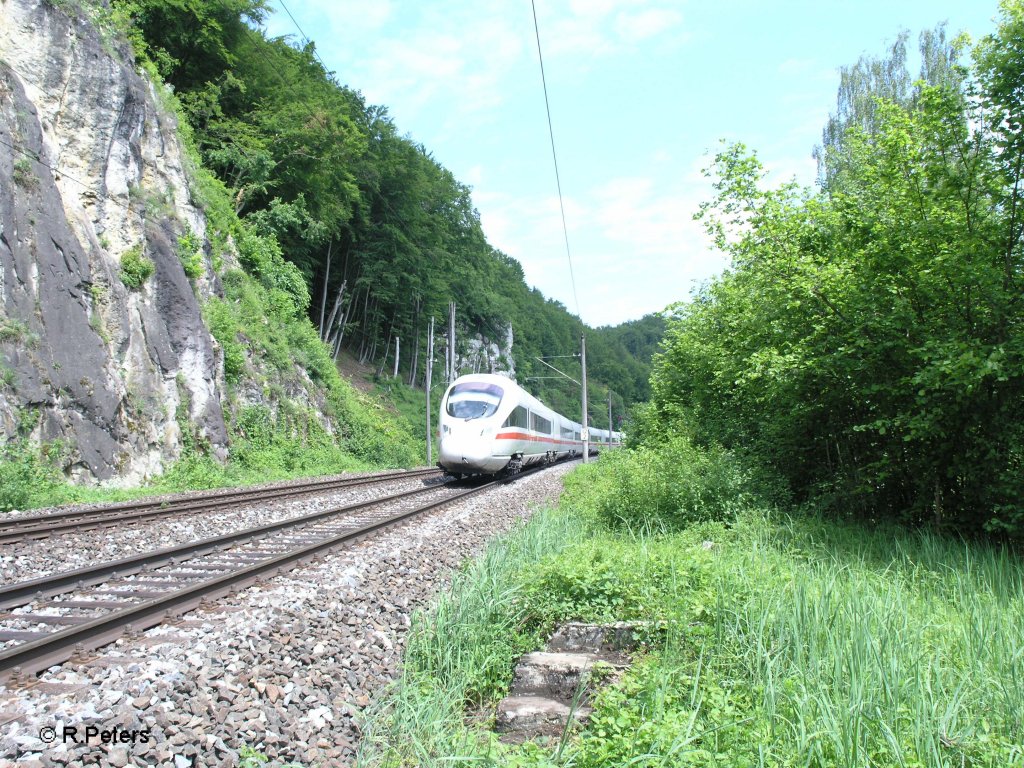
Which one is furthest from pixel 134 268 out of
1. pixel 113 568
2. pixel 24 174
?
pixel 113 568

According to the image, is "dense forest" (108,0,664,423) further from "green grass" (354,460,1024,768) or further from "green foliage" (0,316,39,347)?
"green grass" (354,460,1024,768)

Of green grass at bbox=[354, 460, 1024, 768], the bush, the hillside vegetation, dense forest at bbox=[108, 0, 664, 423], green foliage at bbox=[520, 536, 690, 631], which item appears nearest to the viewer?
green grass at bbox=[354, 460, 1024, 768]

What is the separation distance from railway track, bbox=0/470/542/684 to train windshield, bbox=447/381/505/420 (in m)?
9.19

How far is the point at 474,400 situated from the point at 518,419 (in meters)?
2.54

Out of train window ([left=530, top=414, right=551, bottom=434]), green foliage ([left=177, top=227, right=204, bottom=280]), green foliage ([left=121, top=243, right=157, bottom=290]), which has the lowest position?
train window ([left=530, top=414, right=551, bottom=434])

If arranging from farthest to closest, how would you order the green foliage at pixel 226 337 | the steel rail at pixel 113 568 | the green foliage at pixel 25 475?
1. the green foliage at pixel 226 337
2. the green foliage at pixel 25 475
3. the steel rail at pixel 113 568

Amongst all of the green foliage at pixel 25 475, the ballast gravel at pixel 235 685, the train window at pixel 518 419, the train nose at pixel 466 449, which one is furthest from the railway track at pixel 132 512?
the train window at pixel 518 419

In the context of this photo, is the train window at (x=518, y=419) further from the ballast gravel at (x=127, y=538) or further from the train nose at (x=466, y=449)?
the ballast gravel at (x=127, y=538)

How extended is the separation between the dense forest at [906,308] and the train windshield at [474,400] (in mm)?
8759

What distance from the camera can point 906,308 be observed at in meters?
7.89

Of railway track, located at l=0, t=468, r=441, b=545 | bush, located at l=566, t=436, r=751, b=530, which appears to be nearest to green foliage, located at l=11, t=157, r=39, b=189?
railway track, located at l=0, t=468, r=441, b=545

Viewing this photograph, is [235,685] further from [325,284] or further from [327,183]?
[325,284]

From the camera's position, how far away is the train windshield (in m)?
18.7

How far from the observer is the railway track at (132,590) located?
432 cm
